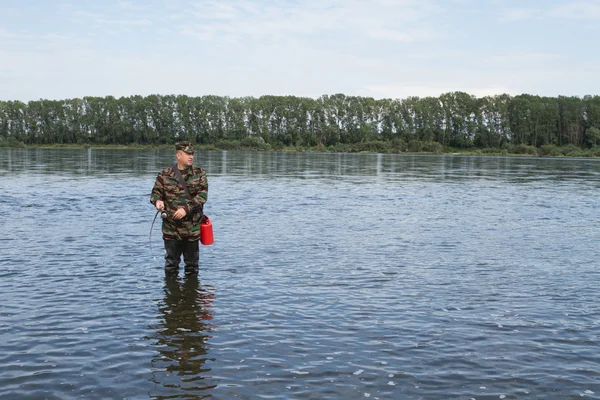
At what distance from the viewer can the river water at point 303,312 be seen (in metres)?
7.76

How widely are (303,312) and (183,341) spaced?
241cm

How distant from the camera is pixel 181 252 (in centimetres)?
1295

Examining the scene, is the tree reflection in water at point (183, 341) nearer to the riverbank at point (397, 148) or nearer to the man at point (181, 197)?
the man at point (181, 197)

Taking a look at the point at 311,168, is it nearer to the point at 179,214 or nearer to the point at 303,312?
the point at 179,214

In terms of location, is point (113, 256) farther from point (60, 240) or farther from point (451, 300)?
point (451, 300)

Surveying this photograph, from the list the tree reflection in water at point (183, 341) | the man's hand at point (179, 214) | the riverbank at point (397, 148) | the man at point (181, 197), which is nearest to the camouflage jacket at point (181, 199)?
the man at point (181, 197)

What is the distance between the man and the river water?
112cm

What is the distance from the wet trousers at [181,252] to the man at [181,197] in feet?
0.09

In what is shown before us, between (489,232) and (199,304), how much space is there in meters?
12.8

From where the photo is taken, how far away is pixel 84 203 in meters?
27.8

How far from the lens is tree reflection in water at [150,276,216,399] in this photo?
7531 mm

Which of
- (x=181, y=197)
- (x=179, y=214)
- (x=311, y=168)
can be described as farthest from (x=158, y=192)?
(x=311, y=168)

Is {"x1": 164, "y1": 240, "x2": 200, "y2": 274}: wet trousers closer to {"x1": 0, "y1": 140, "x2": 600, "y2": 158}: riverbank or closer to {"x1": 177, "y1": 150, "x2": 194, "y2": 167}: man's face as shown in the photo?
{"x1": 177, "y1": 150, "x2": 194, "y2": 167}: man's face

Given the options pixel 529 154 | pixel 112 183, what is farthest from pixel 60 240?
pixel 529 154
